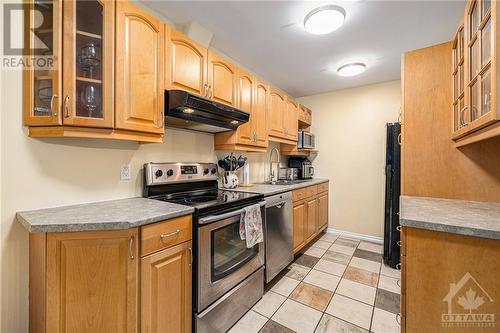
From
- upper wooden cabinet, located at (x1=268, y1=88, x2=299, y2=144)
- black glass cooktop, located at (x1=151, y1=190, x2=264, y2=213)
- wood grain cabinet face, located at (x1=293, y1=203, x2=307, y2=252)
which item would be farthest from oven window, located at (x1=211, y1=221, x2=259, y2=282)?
upper wooden cabinet, located at (x1=268, y1=88, x2=299, y2=144)

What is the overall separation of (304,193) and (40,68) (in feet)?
8.72

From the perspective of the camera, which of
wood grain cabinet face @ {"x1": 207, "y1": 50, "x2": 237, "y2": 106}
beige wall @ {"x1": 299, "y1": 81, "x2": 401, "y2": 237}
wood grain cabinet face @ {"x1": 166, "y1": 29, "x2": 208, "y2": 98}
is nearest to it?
wood grain cabinet face @ {"x1": 166, "y1": 29, "x2": 208, "y2": 98}

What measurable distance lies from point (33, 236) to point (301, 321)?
6.04 feet

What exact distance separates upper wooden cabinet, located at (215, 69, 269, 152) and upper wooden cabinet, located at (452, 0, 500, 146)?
67.0 inches

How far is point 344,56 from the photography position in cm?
251

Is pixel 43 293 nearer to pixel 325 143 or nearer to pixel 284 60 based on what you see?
pixel 284 60

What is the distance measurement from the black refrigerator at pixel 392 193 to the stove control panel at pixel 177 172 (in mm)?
2146

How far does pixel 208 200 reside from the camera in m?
1.67

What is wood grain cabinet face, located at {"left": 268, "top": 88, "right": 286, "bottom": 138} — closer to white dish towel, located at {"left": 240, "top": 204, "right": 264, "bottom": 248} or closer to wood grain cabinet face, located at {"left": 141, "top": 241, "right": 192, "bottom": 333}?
white dish towel, located at {"left": 240, "top": 204, "right": 264, "bottom": 248}

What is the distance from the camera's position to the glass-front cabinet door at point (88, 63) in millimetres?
1168

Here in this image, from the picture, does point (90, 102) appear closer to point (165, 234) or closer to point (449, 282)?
point (165, 234)

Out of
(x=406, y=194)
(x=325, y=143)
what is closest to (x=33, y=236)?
(x=406, y=194)

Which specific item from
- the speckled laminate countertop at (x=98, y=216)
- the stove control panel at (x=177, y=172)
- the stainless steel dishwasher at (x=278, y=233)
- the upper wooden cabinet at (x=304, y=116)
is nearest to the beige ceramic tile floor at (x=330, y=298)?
the stainless steel dishwasher at (x=278, y=233)

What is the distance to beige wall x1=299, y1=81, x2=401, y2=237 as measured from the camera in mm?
3275
